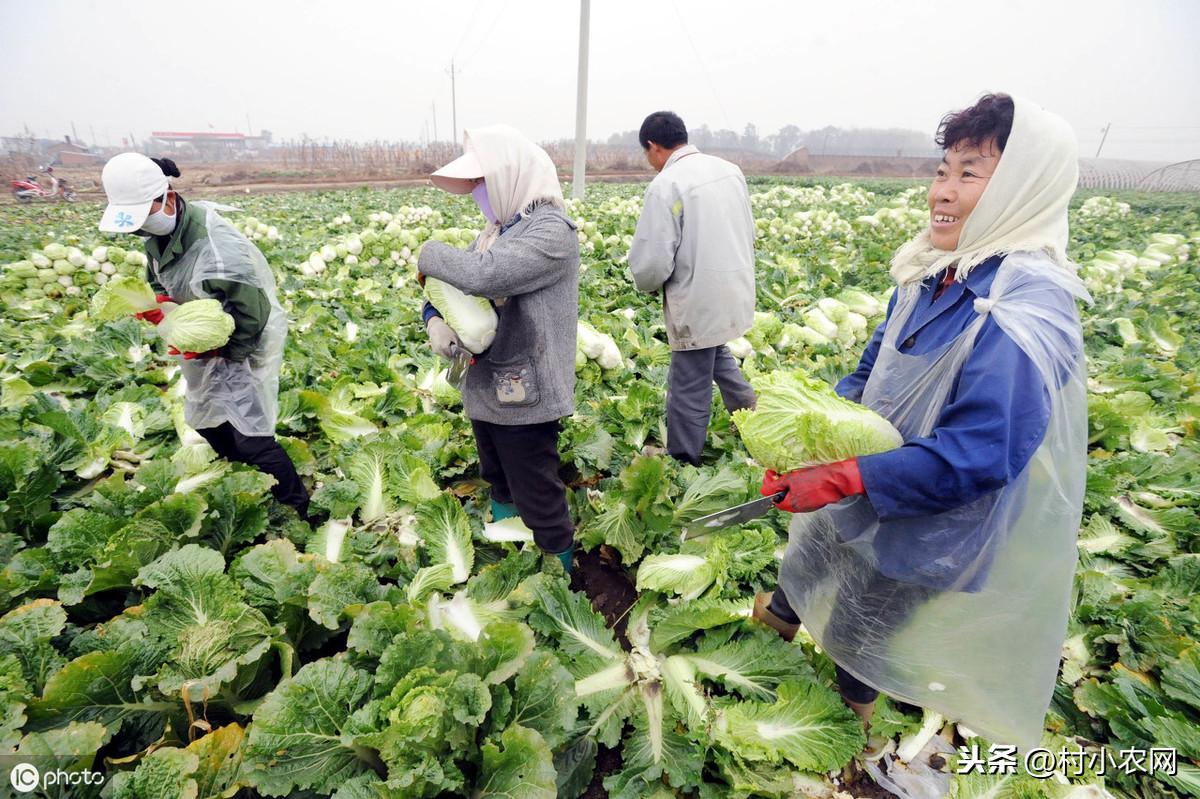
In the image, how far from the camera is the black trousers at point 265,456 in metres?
3.17

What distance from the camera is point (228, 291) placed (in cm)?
291

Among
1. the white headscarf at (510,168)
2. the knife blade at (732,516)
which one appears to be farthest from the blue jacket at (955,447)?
the white headscarf at (510,168)

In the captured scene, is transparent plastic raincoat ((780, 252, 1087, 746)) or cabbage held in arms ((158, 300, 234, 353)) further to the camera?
cabbage held in arms ((158, 300, 234, 353))

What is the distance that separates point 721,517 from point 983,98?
5.47 feet

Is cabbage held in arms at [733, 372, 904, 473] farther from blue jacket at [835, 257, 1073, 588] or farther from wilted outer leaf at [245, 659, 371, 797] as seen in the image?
wilted outer leaf at [245, 659, 371, 797]

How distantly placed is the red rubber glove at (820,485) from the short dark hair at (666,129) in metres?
2.81

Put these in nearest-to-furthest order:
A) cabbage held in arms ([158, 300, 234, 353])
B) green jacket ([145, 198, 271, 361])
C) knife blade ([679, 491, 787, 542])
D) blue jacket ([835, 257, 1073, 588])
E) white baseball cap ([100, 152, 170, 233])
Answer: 1. blue jacket ([835, 257, 1073, 588])
2. knife blade ([679, 491, 787, 542])
3. white baseball cap ([100, 152, 170, 233])
4. cabbage held in arms ([158, 300, 234, 353])
5. green jacket ([145, 198, 271, 361])

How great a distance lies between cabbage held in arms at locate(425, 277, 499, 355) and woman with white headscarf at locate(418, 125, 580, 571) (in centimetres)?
5

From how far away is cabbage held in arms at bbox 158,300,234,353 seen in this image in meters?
2.73

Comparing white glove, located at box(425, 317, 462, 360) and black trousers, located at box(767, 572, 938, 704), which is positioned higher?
white glove, located at box(425, 317, 462, 360)

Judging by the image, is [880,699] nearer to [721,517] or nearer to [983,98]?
[721,517]

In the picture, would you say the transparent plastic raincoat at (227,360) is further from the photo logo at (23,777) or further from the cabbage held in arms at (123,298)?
the photo logo at (23,777)

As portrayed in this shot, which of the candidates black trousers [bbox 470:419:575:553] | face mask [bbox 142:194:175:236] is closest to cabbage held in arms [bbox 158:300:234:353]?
face mask [bbox 142:194:175:236]

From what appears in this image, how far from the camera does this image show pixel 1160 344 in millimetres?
6281
